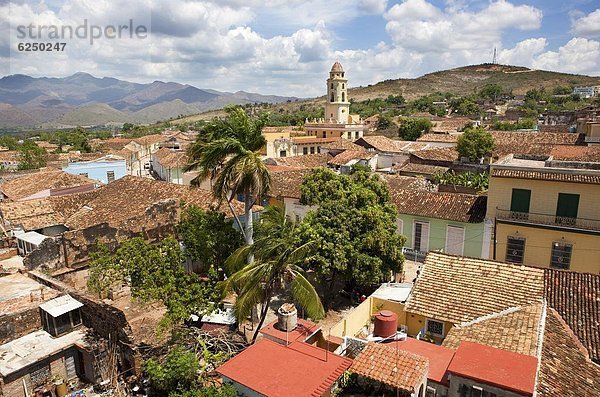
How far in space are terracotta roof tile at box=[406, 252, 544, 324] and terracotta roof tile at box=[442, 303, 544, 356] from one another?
333 mm

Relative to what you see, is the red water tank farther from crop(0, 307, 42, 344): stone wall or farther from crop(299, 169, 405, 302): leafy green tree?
crop(0, 307, 42, 344): stone wall


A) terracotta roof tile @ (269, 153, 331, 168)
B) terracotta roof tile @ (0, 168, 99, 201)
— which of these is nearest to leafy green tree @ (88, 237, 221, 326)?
terracotta roof tile @ (0, 168, 99, 201)

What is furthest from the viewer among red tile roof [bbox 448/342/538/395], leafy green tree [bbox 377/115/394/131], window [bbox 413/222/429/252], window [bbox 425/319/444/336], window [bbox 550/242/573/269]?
leafy green tree [bbox 377/115/394/131]

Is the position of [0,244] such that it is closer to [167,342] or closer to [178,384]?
[167,342]

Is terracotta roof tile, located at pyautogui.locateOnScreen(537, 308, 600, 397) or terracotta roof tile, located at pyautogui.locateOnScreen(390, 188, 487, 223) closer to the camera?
terracotta roof tile, located at pyautogui.locateOnScreen(537, 308, 600, 397)

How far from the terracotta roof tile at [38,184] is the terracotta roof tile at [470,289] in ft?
83.0

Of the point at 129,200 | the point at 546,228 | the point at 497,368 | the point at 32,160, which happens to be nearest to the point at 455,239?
the point at 546,228

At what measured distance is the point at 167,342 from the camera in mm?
12578

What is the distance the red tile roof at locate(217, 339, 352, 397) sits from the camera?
7.85 metres

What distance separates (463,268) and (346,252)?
4.43 metres

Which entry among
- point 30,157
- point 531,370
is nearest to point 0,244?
point 531,370

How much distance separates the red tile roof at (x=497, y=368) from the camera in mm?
6910

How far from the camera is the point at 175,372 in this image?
428 inches

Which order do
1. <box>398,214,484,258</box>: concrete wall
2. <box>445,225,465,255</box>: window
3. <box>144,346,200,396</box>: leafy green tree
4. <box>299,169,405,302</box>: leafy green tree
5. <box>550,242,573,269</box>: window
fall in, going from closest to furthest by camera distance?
<box>144,346,200,396</box>: leafy green tree
<box>299,169,405,302</box>: leafy green tree
<box>550,242,573,269</box>: window
<box>398,214,484,258</box>: concrete wall
<box>445,225,465,255</box>: window
